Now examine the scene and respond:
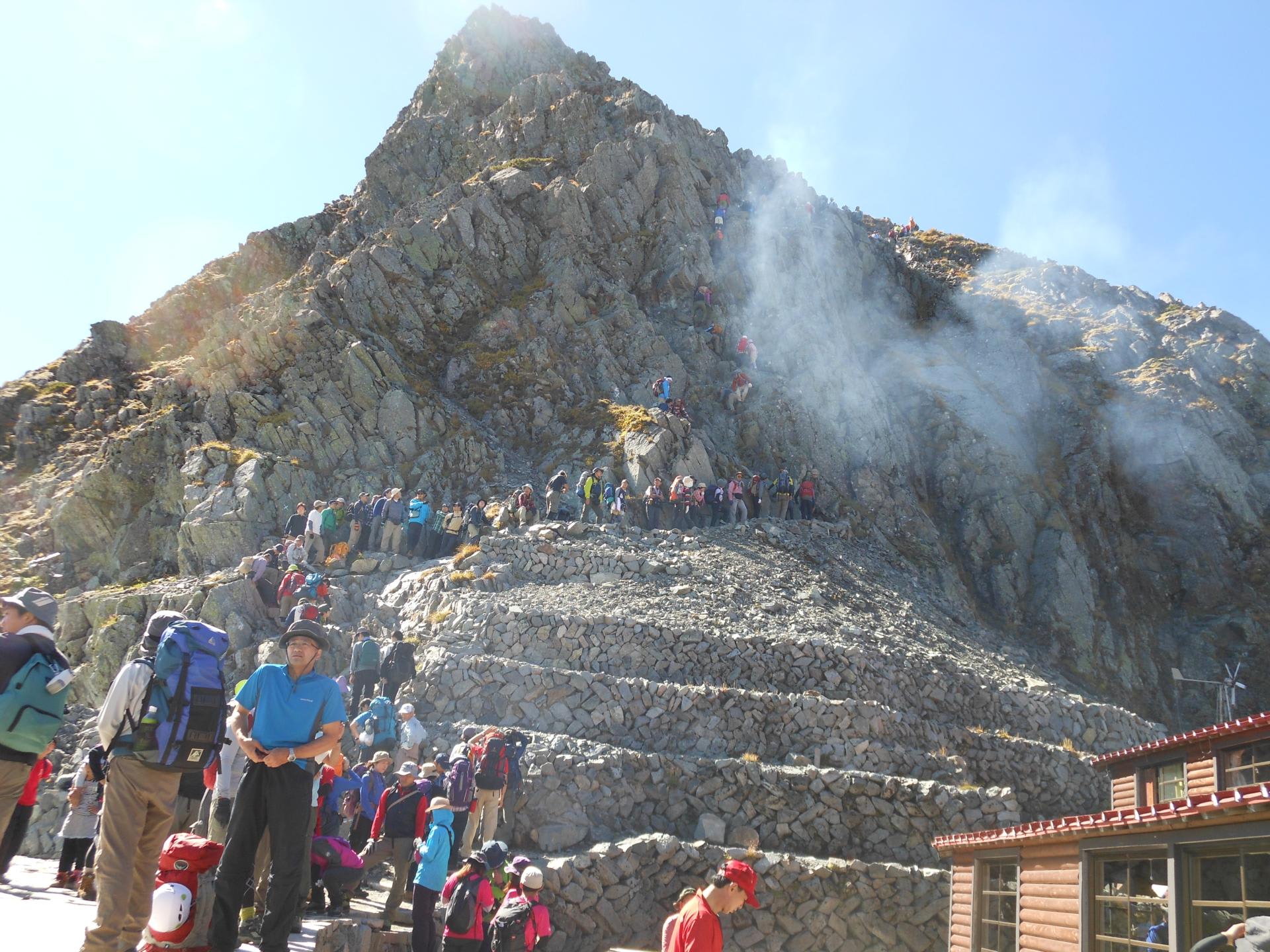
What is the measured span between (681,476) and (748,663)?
35.5 feet

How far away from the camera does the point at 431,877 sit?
391 inches

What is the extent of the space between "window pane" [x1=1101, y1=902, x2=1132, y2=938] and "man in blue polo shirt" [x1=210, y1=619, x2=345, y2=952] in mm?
9939

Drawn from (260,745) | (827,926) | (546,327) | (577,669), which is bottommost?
Answer: (827,926)

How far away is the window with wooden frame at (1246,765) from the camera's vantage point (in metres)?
14.8

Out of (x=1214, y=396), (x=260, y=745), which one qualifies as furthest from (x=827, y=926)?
(x=1214, y=396)

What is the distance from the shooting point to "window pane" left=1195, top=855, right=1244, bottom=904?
934cm

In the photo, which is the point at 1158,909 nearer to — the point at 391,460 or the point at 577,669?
the point at 577,669

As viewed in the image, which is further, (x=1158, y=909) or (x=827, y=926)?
(x=827, y=926)

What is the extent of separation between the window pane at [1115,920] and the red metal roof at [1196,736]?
522cm

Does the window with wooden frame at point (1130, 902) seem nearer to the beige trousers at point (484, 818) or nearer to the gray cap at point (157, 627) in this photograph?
the beige trousers at point (484, 818)

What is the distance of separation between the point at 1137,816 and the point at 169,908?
1046 cm

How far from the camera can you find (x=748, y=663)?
23.2 metres

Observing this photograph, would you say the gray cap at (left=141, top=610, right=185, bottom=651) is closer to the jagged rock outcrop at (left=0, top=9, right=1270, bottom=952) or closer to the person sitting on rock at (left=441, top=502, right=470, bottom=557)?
the jagged rock outcrop at (left=0, top=9, right=1270, bottom=952)

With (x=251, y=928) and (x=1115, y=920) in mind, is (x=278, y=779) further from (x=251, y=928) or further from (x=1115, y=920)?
(x=1115, y=920)
